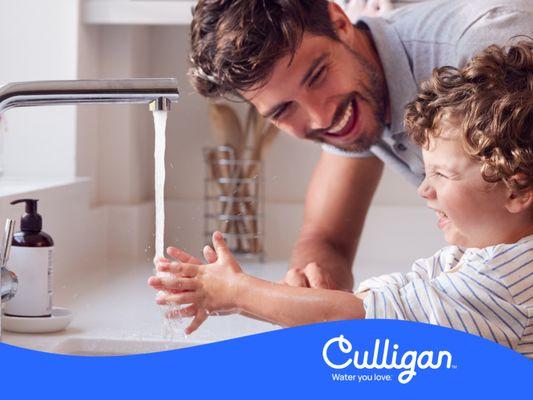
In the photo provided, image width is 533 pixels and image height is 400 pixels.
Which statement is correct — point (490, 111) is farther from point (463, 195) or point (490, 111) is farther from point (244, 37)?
point (244, 37)

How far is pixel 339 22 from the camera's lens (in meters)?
1.30

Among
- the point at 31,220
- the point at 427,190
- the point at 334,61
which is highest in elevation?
the point at 334,61

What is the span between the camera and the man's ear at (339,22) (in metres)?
1.30

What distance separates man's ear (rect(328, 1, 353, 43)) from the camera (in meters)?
1.30

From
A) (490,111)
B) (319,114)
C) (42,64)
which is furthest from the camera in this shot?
(42,64)

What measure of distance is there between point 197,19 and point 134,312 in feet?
1.41

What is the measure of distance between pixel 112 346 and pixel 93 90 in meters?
0.49

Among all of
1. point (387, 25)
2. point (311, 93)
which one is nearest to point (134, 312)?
point (311, 93)

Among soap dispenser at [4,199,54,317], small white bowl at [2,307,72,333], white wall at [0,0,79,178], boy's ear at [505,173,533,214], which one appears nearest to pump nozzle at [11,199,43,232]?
soap dispenser at [4,199,54,317]

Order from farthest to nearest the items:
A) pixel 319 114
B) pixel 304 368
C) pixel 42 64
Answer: pixel 42 64, pixel 319 114, pixel 304 368

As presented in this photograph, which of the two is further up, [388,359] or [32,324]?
[388,359]

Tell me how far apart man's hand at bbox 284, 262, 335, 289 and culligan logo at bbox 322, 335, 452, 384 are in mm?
468

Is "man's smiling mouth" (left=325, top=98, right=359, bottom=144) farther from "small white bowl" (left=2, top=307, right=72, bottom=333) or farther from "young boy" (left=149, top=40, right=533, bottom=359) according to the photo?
"small white bowl" (left=2, top=307, right=72, bottom=333)

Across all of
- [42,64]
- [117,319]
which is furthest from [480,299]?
[42,64]
